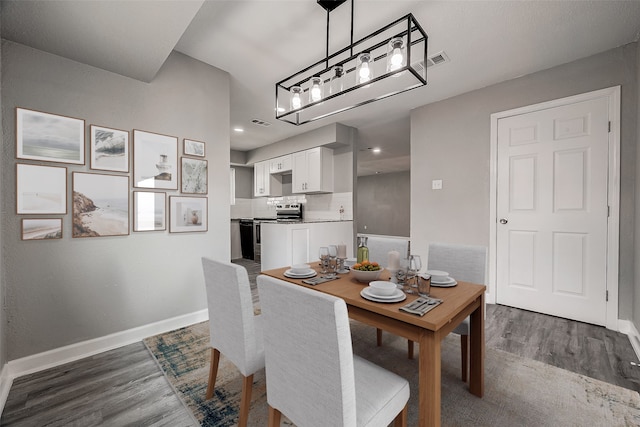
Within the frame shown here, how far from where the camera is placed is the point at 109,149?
2.14 meters

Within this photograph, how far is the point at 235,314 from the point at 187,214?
5.44 feet

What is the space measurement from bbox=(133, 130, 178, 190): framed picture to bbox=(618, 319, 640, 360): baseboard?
166 inches

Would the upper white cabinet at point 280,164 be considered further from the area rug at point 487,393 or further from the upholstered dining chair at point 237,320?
the upholstered dining chair at point 237,320

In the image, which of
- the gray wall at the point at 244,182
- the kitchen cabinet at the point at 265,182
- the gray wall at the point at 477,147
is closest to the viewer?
the gray wall at the point at 477,147

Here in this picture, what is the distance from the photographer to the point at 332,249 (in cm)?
196

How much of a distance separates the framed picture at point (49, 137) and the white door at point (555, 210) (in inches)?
165

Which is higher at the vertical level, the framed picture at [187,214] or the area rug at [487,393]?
the framed picture at [187,214]

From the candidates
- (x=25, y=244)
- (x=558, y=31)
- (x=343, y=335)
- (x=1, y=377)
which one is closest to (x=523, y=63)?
(x=558, y=31)

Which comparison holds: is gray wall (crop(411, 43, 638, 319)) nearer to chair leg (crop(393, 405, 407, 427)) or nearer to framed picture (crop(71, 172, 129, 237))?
chair leg (crop(393, 405, 407, 427))

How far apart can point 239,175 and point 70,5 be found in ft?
17.2

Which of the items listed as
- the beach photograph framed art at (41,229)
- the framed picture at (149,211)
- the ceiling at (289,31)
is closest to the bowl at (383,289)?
the ceiling at (289,31)

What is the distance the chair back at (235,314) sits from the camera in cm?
122

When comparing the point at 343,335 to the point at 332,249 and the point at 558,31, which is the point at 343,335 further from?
the point at 558,31

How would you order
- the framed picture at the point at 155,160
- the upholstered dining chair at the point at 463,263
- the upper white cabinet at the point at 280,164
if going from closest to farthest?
the upholstered dining chair at the point at 463,263 → the framed picture at the point at 155,160 → the upper white cabinet at the point at 280,164
